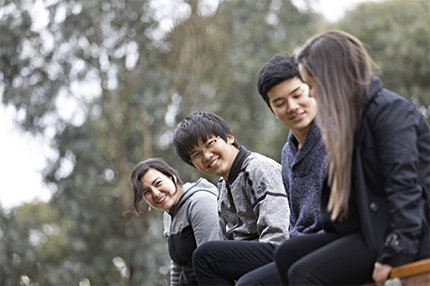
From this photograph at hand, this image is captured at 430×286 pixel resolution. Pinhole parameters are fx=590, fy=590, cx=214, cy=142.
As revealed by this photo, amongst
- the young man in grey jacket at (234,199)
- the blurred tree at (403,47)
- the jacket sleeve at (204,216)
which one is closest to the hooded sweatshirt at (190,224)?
the jacket sleeve at (204,216)

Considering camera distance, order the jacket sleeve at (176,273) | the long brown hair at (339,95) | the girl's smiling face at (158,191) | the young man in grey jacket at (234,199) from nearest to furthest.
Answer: the long brown hair at (339,95), the young man in grey jacket at (234,199), the girl's smiling face at (158,191), the jacket sleeve at (176,273)

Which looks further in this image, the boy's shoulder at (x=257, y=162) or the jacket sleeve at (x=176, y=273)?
the jacket sleeve at (x=176, y=273)

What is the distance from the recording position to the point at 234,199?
260 centimetres

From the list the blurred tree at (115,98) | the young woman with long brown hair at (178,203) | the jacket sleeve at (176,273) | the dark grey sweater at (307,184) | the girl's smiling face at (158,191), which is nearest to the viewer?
the dark grey sweater at (307,184)

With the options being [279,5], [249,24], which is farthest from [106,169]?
[279,5]

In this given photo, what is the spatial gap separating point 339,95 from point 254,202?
2.66 ft

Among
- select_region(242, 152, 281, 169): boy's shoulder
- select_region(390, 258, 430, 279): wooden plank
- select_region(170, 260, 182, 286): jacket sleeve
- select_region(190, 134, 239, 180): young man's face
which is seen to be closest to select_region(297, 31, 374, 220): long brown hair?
select_region(390, 258, 430, 279): wooden plank

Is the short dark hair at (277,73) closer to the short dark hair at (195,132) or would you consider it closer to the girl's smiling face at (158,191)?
the short dark hair at (195,132)

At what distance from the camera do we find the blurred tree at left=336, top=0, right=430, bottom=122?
12250mm

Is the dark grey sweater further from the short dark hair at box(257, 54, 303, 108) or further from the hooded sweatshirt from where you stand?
the hooded sweatshirt

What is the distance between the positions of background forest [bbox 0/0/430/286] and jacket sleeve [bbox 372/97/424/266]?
779 cm

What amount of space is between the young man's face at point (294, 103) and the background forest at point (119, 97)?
7.24 m

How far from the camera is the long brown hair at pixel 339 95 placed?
69.0 inches

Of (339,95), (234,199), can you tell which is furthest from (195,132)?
(339,95)
